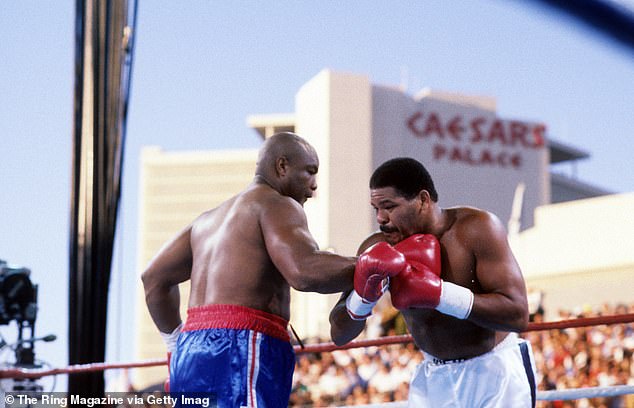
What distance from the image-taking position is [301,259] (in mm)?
1896

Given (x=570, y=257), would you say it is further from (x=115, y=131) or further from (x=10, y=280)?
(x=10, y=280)

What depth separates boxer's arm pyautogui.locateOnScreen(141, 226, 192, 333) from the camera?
7.70 feet

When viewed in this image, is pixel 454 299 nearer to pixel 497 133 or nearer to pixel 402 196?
pixel 402 196

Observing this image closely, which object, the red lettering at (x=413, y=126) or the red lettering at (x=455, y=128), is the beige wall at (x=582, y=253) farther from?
the red lettering at (x=455, y=128)

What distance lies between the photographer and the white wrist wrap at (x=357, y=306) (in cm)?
194

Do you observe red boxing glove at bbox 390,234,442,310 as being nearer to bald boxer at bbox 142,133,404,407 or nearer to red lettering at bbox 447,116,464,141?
bald boxer at bbox 142,133,404,407

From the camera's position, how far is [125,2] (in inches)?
178

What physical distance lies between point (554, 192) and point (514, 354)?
1269 inches

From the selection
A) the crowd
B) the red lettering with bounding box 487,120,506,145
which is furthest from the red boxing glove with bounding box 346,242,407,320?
the red lettering with bounding box 487,120,506,145

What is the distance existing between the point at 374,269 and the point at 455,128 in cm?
2209

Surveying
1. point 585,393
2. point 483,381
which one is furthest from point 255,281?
point 585,393

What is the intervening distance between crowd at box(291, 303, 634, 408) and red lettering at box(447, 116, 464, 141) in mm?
14589

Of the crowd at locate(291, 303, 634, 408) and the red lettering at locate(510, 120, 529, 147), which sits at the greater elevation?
the red lettering at locate(510, 120, 529, 147)

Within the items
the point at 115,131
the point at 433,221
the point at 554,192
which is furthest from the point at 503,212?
the point at 433,221
